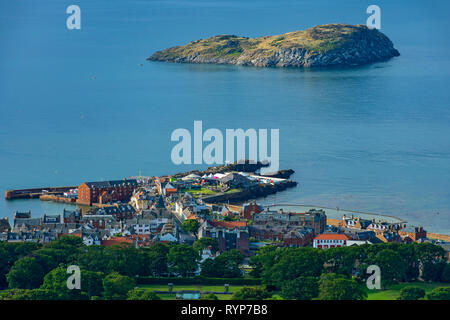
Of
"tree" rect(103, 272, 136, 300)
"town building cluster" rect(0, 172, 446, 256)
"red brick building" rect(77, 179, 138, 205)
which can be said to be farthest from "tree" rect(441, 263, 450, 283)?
"red brick building" rect(77, 179, 138, 205)

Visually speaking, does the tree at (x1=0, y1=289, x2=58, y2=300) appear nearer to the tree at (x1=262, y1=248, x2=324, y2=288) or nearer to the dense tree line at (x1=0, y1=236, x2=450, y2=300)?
the dense tree line at (x1=0, y1=236, x2=450, y2=300)

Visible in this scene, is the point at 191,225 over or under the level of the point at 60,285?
over

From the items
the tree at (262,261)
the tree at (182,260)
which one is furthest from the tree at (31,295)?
the tree at (262,261)

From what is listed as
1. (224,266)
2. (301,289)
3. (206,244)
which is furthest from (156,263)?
(301,289)

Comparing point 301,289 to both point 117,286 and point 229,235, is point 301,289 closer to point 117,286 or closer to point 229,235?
point 117,286

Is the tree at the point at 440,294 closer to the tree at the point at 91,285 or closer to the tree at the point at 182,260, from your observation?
the tree at the point at 182,260

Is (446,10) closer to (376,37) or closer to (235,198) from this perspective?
(376,37)

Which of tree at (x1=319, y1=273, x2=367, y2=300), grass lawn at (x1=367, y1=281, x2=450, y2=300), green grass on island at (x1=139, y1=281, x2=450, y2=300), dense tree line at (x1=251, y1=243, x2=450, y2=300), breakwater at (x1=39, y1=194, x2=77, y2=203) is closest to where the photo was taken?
tree at (x1=319, y1=273, x2=367, y2=300)
